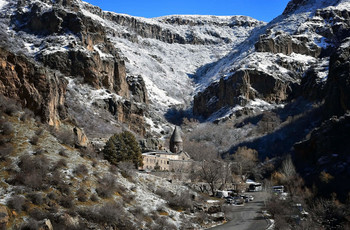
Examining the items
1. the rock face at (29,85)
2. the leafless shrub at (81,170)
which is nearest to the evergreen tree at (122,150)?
the rock face at (29,85)

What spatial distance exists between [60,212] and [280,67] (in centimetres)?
18572

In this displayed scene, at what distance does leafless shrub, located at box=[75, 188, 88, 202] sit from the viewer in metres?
26.6

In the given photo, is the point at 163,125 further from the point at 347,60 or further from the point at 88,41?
the point at 347,60

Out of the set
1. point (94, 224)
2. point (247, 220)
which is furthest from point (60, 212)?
point (247, 220)

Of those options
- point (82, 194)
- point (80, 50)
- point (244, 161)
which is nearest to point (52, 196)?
point (82, 194)

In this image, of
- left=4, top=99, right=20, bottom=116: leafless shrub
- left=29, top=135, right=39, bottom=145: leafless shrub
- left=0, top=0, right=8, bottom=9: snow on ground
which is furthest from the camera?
left=0, top=0, right=8, bottom=9: snow on ground

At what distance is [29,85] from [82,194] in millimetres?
12867

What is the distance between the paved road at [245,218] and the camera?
39.4m

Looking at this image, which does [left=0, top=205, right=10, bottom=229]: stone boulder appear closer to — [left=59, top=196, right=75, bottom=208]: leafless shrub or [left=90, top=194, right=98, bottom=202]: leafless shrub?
[left=59, top=196, right=75, bottom=208]: leafless shrub

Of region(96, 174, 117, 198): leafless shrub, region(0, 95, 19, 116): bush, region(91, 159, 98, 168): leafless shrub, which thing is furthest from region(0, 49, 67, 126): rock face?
region(96, 174, 117, 198): leafless shrub

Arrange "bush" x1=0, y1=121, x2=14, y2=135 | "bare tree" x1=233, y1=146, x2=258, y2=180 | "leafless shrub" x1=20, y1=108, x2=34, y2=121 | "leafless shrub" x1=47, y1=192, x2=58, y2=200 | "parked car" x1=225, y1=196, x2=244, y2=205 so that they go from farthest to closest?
"bare tree" x1=233, y1=146, x2=258, y2=180 → "parked car" x1=225, y1=196, x2=244, y2=205 → "leafless shrub" x1=20, y1=108, x2=34, y2=121 → "bush" x1=0, y1=121, x2=14, y2=135 → "leafless shrub" x1=47, y1=192, x2=58, y2=200

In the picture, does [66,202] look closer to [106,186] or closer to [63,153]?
[106,186]

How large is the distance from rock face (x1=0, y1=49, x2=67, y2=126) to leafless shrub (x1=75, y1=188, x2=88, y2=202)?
1105 centimetres

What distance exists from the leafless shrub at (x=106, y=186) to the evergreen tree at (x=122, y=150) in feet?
73.5
